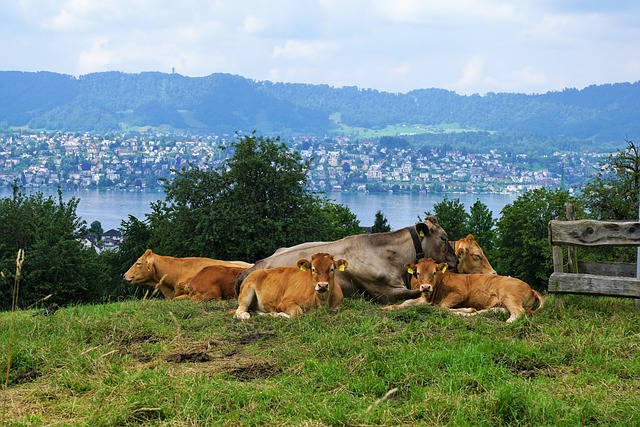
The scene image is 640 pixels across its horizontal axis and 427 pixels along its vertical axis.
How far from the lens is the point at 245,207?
33.7m

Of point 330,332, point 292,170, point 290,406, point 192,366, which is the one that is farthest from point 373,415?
point 292,170

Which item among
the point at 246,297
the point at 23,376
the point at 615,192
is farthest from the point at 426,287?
the point at 615,192

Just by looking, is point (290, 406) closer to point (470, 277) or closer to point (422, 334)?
point (422, 334)

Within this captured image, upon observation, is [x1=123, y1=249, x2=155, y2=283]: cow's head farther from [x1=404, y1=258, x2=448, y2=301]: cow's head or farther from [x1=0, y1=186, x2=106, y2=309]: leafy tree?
[x1=0, y1=186, x2=106, y2=309]: leafy tree

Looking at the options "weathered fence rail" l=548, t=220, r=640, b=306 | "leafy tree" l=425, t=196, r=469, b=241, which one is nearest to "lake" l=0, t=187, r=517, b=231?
"leafy tree" l=425, t=196, r=469, b=241

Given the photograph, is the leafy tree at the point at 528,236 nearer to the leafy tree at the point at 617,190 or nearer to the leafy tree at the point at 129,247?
the leafy tree at the point at 617,190

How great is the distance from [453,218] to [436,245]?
43.6 m

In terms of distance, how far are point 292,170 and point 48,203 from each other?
1691cm

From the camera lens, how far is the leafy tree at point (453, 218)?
54719mm

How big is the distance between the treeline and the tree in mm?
44

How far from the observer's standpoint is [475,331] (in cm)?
881

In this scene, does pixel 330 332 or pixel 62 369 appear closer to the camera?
pixel 62 369

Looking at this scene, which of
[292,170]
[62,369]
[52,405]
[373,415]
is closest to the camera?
[373,415]

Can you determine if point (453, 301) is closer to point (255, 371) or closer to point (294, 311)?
point (294, 311)
